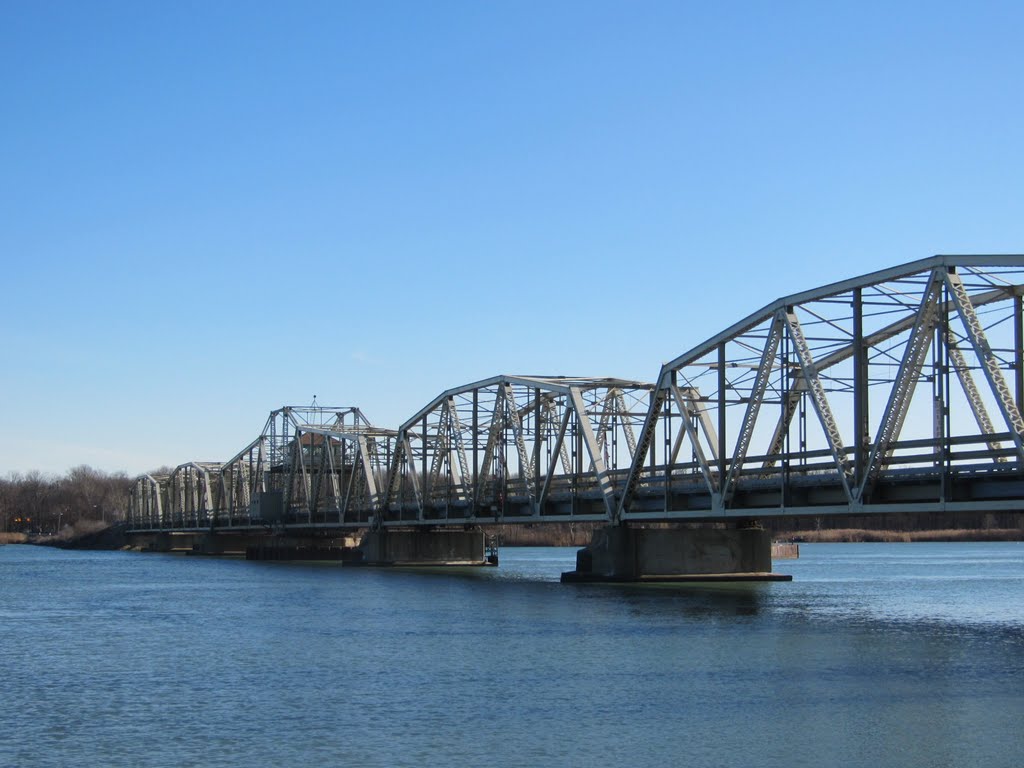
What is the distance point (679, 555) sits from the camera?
75.4 m

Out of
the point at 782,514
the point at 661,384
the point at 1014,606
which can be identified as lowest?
the point at 1014,606

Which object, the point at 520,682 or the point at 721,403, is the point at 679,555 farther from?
the point at 520,682

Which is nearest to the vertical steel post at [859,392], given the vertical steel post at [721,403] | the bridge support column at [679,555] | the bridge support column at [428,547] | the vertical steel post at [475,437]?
the vertical steel post at [721,403]

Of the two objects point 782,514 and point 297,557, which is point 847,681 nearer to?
→ point 782,514

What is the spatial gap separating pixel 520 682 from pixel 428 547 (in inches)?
2994

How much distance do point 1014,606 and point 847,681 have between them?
35.7 metres

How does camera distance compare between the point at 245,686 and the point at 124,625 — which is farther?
the point at 124,625

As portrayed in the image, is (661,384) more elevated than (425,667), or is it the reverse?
(661,384)

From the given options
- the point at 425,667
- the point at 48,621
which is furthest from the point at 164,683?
the point at 48,621

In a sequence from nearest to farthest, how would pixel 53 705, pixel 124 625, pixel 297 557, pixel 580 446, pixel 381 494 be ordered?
pixel 53 705 → pixel 124 625 → pixel 580 446 → pixel 381 494 → pixel 297 557

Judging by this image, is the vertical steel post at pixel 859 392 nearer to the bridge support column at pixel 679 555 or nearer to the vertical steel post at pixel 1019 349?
the vertical steel post at pixel 1019 349

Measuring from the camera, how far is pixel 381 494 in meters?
118

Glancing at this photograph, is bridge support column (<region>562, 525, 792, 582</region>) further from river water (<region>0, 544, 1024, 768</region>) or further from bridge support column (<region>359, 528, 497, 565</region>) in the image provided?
bridge support column (<region>359, 528, 497, 565</region>)

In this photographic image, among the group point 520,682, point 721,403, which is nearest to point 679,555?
point 721,403
